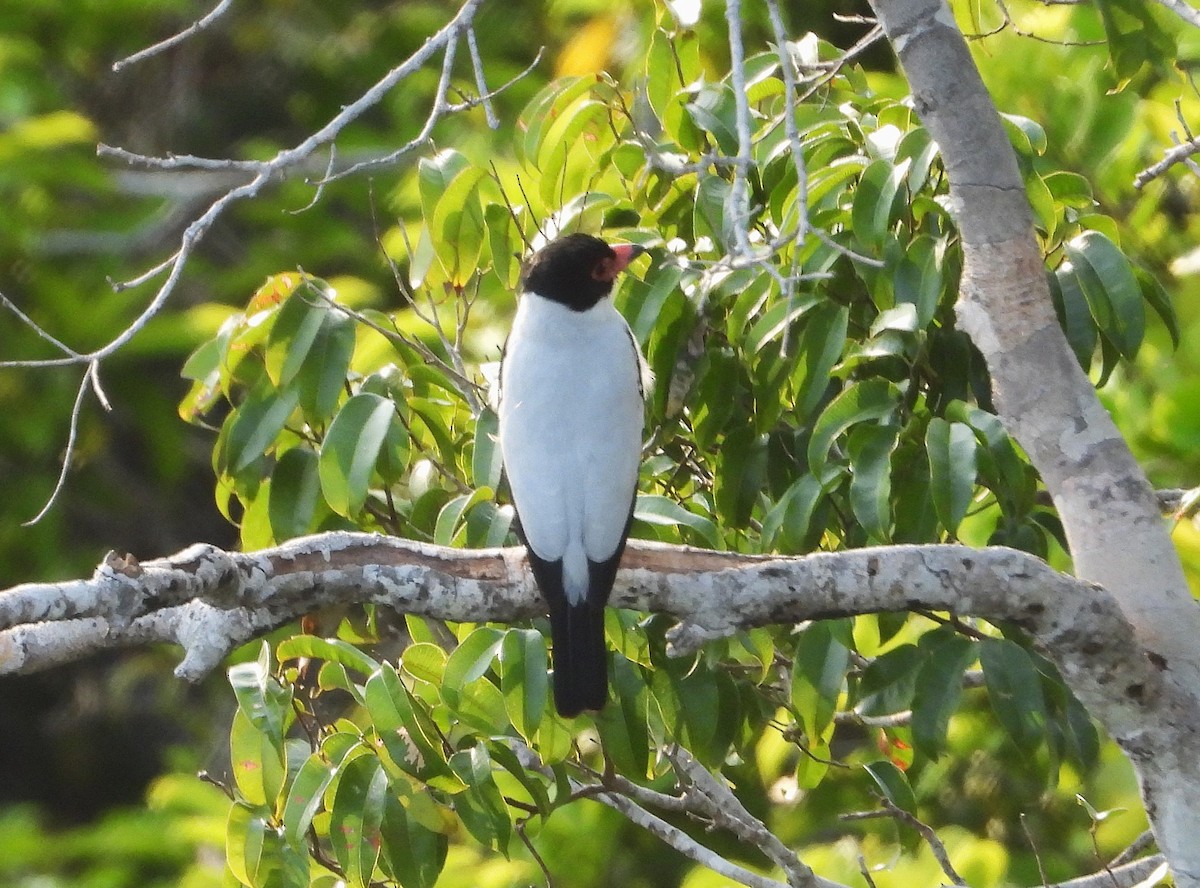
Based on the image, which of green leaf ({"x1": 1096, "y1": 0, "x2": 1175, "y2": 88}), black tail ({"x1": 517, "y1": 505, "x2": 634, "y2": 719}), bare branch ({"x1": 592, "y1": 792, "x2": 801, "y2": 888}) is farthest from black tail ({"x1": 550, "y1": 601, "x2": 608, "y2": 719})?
green leaf ({"x1": 1096, "y1": 0, "x2": 1175, "y2": 88})

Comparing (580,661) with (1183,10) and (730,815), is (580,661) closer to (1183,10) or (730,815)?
(730,815)

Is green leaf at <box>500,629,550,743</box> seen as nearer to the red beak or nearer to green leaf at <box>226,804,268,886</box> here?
green leaf at <box>226,804,268,886</box>

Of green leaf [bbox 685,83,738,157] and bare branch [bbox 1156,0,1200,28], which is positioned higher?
bare branch [bbox 1156,0,1200,28]

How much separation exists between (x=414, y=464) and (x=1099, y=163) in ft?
6.10

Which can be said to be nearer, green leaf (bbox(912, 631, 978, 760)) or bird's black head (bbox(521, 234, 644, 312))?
green leaf (bbox(912, 631, 978, 760))

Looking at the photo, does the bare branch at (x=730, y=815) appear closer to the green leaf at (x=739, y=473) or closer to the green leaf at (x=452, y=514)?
the green leaf at (x=739, y=473)

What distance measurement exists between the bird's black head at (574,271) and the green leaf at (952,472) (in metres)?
0.96

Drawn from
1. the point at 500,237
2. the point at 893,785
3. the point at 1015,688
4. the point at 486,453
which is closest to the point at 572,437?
the point at 486,453

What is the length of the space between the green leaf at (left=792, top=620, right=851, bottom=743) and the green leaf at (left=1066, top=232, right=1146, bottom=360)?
24.8 inches

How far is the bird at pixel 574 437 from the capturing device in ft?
8.06

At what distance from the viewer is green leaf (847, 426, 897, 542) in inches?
86.8

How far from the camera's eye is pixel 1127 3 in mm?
2264

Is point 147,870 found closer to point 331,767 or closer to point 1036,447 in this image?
point 331,767

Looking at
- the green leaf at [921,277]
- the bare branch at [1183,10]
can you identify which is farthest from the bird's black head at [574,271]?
the bare branch at [1183,10]
